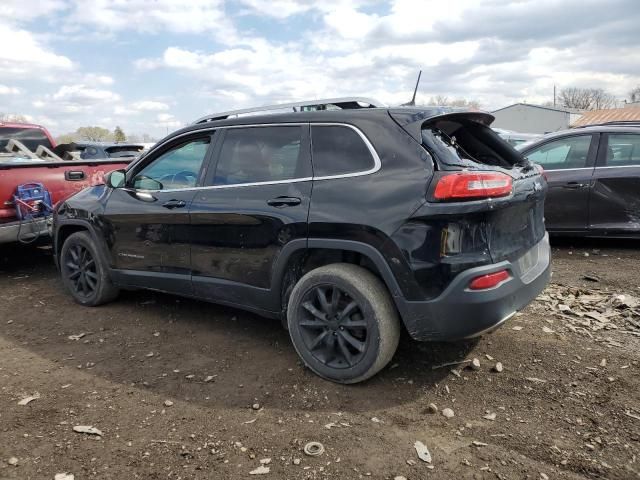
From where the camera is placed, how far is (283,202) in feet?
11.5

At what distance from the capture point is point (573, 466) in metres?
2.52

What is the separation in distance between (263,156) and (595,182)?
4.46 m

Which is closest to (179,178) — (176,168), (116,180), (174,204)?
(176,168)

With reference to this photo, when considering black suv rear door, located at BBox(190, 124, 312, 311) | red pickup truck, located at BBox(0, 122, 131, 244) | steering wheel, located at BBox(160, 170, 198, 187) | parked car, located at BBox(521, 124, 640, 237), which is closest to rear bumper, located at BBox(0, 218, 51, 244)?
red pickup truck, located at BBox(0, 122, 131, 244)

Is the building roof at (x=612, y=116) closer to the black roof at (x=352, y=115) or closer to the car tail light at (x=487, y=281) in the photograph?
the black roof at (x=352, y=115)

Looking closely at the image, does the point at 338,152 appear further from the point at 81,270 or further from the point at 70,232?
the point at 70,232

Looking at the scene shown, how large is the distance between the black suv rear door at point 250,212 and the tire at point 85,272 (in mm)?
1287

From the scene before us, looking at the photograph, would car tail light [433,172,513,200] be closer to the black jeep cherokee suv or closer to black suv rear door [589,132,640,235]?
the black jeep cherokee suv

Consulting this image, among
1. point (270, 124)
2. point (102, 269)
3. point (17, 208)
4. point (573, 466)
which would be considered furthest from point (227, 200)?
point (17, 208)

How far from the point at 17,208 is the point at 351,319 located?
14.0ft

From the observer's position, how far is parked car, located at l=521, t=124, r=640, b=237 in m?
6.16

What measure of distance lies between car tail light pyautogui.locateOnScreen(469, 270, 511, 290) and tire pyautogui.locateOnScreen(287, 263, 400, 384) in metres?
0.52

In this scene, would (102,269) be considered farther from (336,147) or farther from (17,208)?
(336,147)

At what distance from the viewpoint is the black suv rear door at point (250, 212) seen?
350 centimetres
